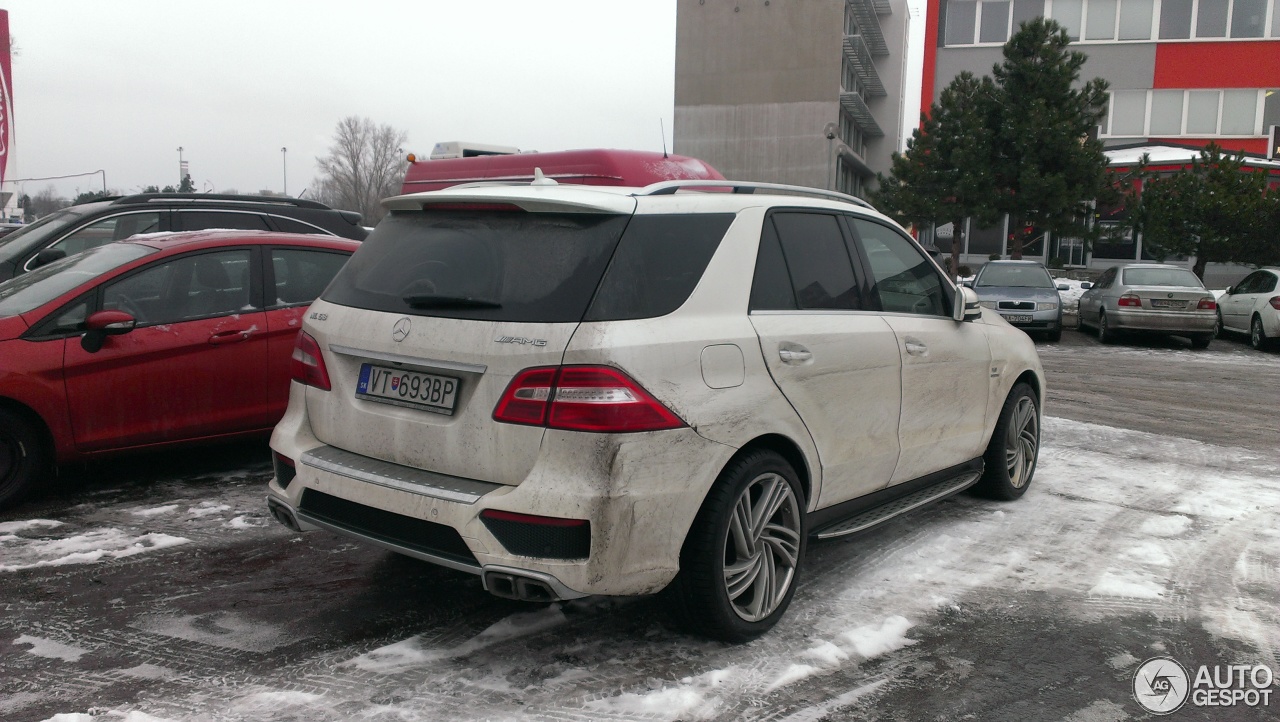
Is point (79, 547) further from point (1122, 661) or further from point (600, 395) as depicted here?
point (1122, 661)

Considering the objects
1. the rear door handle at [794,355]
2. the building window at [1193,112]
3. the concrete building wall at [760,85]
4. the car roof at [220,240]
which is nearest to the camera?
the rear door handle at [794,355]

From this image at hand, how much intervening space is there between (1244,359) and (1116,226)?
1741cm

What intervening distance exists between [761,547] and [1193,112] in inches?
2114

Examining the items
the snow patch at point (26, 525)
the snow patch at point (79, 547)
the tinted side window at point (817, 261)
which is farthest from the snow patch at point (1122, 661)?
the snow patch at point (26, 525)

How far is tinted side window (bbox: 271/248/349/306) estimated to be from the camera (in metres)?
6.51

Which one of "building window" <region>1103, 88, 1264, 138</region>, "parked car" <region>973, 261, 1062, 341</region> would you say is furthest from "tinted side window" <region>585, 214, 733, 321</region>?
"building window" <region>1103, 88, 1264, 138</region>

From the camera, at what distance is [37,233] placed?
344 inches

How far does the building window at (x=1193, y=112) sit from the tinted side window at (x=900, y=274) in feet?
166

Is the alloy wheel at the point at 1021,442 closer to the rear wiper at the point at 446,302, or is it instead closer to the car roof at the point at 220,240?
the rear wiper at the point at 446,302

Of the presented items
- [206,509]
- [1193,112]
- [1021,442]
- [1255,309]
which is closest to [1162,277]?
[1255,309]

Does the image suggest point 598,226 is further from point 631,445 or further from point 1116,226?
point 1116,226

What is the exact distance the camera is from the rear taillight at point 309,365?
3.89m

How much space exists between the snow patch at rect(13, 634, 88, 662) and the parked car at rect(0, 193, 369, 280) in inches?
224

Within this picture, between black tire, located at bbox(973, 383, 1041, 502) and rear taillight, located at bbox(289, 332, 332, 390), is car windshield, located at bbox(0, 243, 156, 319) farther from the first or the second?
black tire, located at bbox(973, 383, 1041, 502)
